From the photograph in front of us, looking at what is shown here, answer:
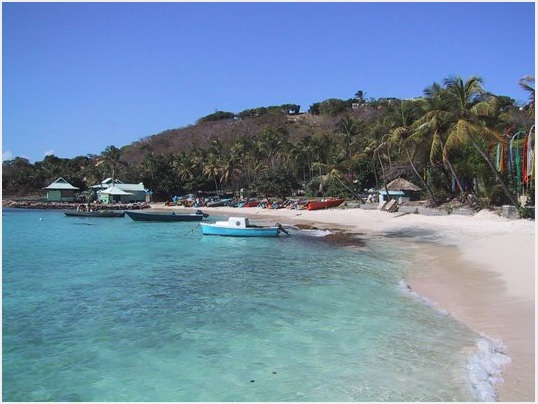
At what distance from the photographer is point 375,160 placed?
46.0 meters

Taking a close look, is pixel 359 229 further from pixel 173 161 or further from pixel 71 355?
pixel 173 161

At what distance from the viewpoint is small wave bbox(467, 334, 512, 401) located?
628 centimetres

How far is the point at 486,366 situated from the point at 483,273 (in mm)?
7451

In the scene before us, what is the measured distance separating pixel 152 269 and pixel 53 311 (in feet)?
18.8

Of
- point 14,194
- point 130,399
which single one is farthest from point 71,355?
point 14,194

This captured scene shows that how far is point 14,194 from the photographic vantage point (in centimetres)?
7075

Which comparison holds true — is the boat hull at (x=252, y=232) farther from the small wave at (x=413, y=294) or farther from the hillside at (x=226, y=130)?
the hillside at (x=226, y=130)

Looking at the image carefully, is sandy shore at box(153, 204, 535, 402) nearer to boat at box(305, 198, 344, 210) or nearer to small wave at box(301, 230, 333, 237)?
small wave at box(301, 230, 333, 237)

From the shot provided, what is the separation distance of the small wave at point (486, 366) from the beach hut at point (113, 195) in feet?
180

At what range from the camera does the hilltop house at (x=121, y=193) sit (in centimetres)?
5877

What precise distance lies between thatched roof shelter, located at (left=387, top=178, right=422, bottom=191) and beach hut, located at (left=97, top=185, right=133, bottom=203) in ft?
108

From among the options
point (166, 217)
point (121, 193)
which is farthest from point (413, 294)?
point (121, 193)

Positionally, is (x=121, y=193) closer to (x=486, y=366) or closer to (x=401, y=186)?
(x=401, y=186)

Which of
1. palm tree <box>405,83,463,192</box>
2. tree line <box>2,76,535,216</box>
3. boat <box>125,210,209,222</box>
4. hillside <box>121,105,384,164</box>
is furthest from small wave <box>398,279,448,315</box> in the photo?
hillside <box>121,105,384,164</box>
